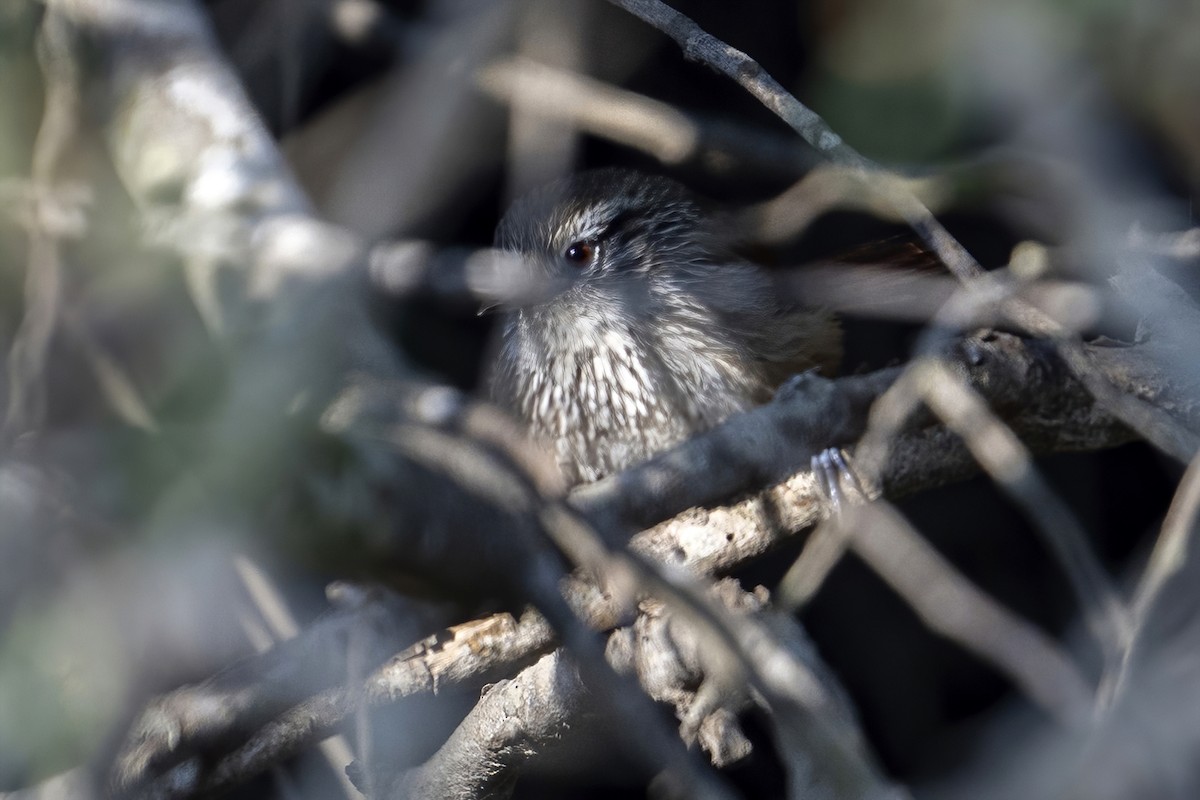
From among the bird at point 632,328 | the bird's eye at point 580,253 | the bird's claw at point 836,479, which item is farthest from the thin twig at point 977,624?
the bird's eye at point 580,253

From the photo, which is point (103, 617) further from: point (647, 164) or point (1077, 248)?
point (647, 164)

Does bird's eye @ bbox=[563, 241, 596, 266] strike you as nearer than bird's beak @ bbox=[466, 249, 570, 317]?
No

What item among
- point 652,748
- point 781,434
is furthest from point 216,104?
point 652,748

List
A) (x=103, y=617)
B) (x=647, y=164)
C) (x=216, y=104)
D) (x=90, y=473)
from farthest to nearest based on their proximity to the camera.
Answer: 1. (x=647, y=164)
2. (x=216, y=104)
3. (x=103, y=617)
4. (x=90, y=473)

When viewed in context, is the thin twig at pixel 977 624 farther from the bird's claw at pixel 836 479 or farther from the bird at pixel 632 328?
the bird at pixel 632 328

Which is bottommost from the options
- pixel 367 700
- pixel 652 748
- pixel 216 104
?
pixel 652 748

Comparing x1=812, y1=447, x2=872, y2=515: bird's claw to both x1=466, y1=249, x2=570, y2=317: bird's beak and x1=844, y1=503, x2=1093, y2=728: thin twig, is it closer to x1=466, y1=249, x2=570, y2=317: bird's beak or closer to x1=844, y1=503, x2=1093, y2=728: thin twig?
x1=844, y1=503, x2=1093, y2=728: thin twig

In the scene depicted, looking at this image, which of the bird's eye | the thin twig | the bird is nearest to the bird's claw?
the thin twig

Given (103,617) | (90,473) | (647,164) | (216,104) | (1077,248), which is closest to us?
(90,473)
